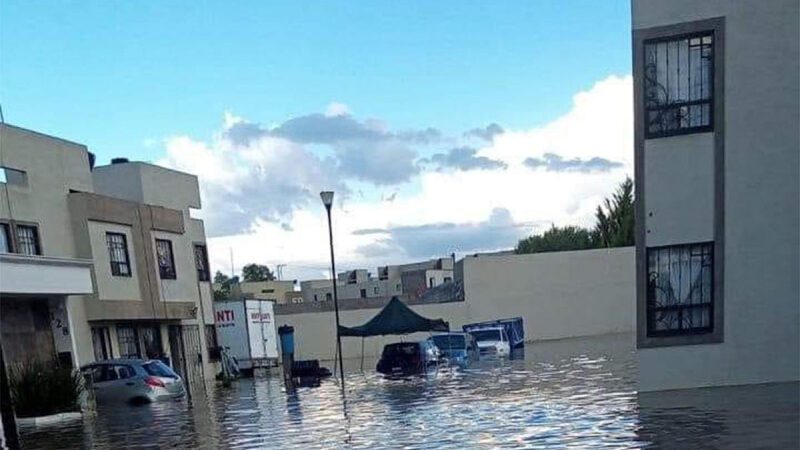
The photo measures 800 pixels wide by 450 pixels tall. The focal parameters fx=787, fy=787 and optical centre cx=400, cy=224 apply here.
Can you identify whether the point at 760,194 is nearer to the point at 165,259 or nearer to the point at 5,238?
the point at 5,238

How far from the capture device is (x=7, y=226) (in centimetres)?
2369

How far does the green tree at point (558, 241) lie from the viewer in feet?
238

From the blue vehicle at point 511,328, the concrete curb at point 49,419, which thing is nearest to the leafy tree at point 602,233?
the blue vehicle at point 511,328

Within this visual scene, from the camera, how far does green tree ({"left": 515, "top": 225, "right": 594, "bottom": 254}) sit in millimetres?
72562

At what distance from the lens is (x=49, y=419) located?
60.7 feet

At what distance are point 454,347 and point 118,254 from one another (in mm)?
13884

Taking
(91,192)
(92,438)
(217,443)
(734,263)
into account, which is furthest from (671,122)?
(91,192)

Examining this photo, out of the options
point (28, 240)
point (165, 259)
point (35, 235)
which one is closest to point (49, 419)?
point (28, 240)

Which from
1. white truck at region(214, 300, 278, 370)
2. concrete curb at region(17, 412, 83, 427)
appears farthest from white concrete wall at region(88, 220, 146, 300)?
concrete curb at region(17, 412, 83, 427)

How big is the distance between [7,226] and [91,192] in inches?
193

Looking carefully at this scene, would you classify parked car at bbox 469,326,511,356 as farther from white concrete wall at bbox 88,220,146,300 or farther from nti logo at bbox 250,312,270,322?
white concrete wall at bbox 88,220,146,300

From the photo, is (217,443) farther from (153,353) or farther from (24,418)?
(153,353)

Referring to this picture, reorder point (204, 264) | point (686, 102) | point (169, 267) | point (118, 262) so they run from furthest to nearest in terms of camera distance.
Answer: point (204, 264), point (169, 267), point (118, 262), point (686, 102)

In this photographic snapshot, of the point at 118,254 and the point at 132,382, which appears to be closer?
the point at 132,382
